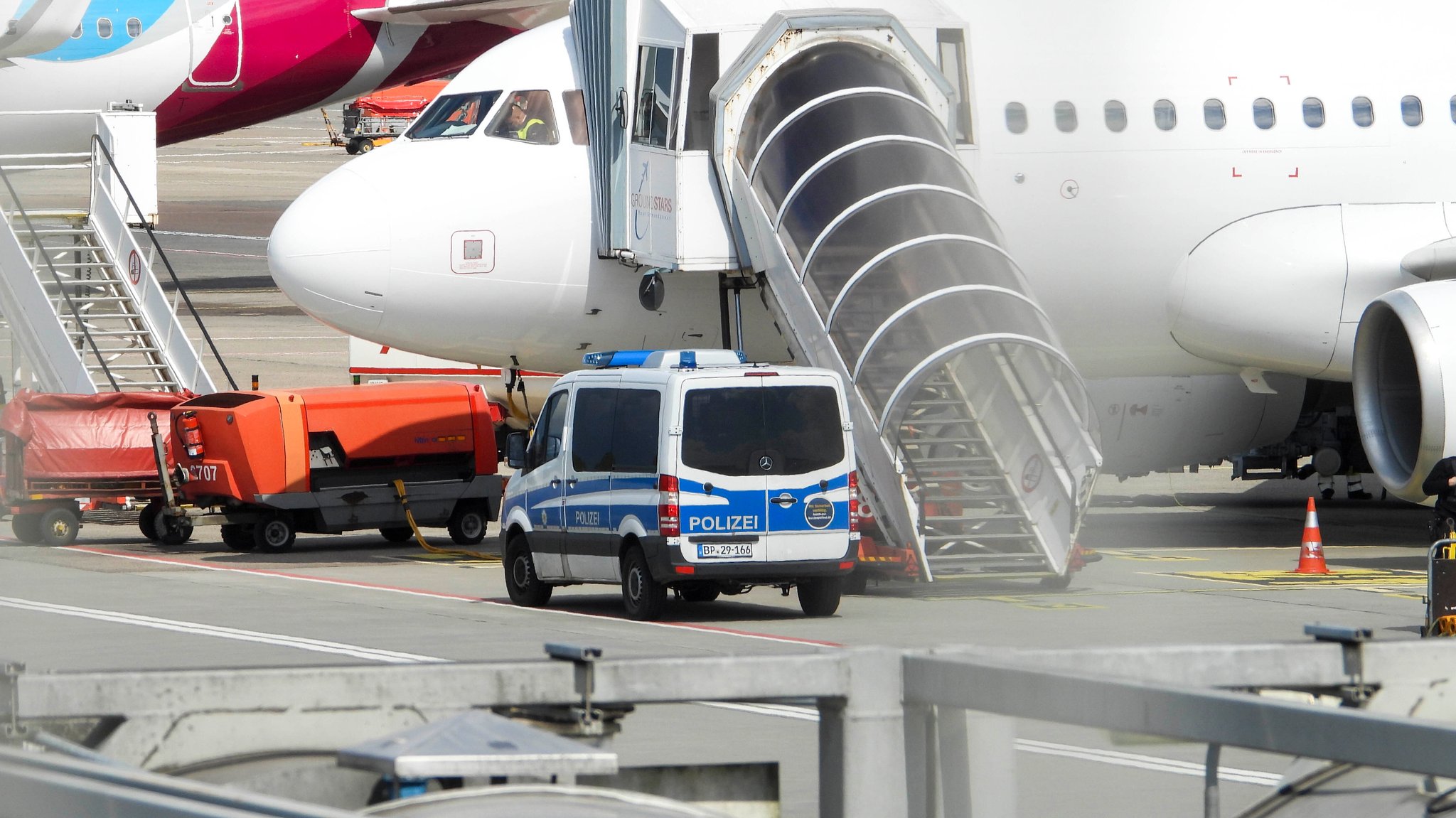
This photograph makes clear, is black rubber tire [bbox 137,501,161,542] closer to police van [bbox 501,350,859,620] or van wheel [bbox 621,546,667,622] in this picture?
police van [bbox 501,350,859,620]

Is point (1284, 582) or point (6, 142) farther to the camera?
point (6, 142)

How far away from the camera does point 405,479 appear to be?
20.6 m

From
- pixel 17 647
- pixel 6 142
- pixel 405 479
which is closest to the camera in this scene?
pixel 17 647

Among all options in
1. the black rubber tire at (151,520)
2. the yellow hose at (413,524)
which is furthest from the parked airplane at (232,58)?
the yellow hose at (413,524)

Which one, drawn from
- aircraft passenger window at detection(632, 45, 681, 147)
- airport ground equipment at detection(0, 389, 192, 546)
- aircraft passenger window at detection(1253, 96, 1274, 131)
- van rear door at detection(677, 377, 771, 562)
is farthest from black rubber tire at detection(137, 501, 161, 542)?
aircraft passenger window at detection(1253, 96, 1274, 131)

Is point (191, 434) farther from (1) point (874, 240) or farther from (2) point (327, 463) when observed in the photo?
(1) point (874, 240)

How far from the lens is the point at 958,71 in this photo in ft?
57.8

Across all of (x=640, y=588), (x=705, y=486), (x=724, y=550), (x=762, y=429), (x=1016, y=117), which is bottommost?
(x=640, y=588)

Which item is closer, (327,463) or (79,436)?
(327,463)

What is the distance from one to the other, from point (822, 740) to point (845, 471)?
11.6m

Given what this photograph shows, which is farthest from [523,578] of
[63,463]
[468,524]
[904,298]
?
[63,463]

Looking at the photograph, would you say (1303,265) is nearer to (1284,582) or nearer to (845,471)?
(1284,582)

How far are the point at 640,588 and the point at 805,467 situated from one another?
1.53 meters

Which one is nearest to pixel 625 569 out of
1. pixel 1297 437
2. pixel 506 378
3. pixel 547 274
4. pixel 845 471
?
pixel 845 471
